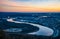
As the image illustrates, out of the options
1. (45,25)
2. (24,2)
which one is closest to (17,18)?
(24,2)

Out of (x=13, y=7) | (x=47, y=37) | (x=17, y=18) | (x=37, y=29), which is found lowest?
(x=47, y=37)

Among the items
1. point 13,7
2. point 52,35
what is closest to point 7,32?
point 13,7

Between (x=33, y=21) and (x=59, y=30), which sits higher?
(x=33, y=21)

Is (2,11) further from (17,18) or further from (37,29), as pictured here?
(37,29)

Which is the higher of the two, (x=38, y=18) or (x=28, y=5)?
(x=28, y=5)

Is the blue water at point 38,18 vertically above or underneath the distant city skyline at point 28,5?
underneath

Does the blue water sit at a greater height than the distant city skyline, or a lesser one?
lesser
